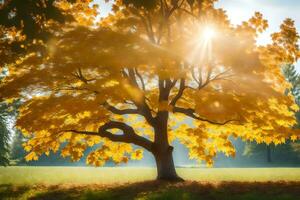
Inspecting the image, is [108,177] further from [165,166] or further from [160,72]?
[160,72]

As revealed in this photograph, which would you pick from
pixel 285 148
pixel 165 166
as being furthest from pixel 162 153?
pixel 285 148

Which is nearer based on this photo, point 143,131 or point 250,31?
point 250,31

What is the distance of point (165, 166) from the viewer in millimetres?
16500

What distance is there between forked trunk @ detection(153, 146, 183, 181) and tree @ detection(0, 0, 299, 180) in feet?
0.16

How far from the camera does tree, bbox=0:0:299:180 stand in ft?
39.0

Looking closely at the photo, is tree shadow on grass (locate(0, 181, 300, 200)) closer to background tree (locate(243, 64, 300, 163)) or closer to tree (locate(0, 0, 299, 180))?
tree (locate(0, 0, 299, 180))

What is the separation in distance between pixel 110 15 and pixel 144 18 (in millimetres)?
2206

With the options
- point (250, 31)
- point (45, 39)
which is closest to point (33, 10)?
point (45, 39)

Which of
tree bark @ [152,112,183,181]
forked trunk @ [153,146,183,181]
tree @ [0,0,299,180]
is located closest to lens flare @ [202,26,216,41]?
tree @ [0,0,299,180]

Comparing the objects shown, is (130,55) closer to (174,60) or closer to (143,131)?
(174,60)

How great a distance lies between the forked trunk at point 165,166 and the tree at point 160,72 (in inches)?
2.0

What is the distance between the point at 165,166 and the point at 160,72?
20.0ft

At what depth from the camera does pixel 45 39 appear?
1024 cm

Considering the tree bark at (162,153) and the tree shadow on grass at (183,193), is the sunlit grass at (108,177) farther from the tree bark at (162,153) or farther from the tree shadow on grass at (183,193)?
the tree shadow on grass at (183,193)
